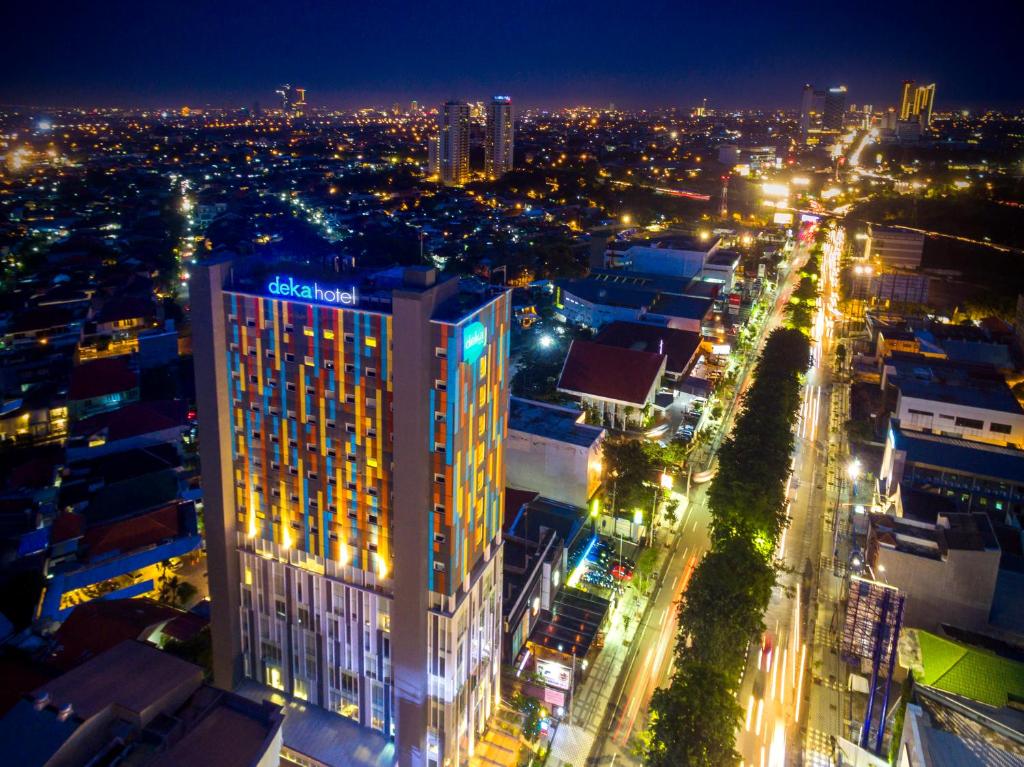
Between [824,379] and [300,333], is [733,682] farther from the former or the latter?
[824,379]

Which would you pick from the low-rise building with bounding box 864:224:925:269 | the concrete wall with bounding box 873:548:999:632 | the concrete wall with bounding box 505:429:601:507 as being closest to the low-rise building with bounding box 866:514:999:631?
the concrete wall with bounding box 873:548:999:632

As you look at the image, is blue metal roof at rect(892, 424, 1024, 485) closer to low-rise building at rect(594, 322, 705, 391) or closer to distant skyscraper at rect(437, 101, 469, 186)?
low-rise building at rect(594, 322, 705, 391)

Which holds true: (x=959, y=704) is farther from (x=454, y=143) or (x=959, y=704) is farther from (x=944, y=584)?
(x=454, y=143)

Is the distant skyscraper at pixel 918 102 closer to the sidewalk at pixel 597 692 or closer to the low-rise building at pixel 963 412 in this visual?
the low-rise building at pixel 963 412

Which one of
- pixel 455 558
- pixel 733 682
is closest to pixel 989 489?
pixel 733 682

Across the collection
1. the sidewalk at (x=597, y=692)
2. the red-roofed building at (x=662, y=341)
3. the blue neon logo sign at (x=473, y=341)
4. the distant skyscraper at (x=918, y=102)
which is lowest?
the sidewalk at (x=597, y=692)

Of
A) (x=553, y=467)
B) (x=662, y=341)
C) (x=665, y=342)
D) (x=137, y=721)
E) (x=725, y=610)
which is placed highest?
(x=662, y=341)

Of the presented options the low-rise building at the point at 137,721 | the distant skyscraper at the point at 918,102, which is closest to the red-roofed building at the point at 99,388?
the low-rise building at the point at 137,721

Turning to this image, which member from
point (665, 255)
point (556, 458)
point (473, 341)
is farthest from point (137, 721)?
point (665, 255)
